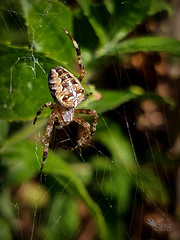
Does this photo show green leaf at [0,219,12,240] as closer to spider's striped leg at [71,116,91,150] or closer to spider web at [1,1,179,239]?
spider web at [1,1,179,239]

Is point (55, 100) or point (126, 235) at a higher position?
point (55, 100)

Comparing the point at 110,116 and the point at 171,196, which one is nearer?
the point at 110,116

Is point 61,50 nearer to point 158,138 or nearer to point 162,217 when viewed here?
point 158,138

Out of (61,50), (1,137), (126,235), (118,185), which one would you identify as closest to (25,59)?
(61,50)

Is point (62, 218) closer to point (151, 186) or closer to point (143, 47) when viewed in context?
point (151, 186)

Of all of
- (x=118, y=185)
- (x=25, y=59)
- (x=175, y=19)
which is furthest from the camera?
Result: (x=175, y=19)

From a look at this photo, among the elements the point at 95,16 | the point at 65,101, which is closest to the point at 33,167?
the point at 65,101
